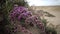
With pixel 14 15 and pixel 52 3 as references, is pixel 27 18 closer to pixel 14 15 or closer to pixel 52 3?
pixel 14 15

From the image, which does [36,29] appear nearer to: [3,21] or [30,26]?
[30,26]

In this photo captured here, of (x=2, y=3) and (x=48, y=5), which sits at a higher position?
(x=2, y=3)

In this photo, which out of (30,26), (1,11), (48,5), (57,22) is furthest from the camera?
(48,5)

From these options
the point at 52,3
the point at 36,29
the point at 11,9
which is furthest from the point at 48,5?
the point at 11,9

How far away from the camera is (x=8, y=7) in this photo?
1255mm

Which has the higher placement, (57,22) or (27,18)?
(27,18)

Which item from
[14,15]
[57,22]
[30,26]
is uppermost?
[14,15]

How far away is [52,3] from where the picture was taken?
3014mm

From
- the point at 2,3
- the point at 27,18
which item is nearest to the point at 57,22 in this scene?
the point at 27,18

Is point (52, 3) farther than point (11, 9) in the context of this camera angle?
Yes

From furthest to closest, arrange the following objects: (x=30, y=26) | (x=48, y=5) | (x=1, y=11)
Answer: (x=48, y=5)
(x=30, y=26)
(x=1, y=11)

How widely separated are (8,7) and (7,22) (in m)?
0.11

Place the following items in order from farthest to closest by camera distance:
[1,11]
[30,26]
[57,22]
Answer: [57,22] < [30,26] < [1,11]

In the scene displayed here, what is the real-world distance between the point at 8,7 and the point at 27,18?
0.18 m
